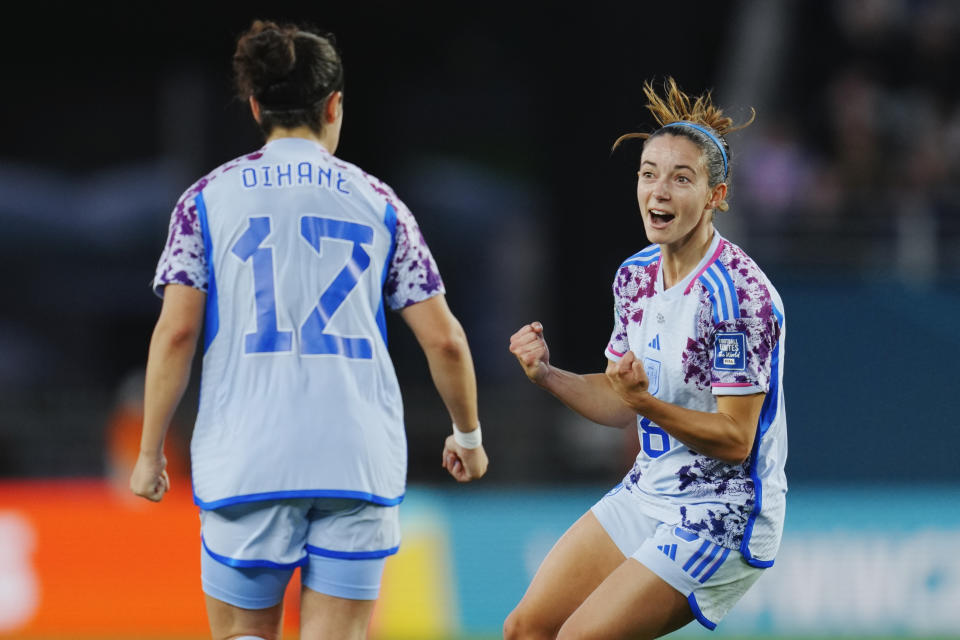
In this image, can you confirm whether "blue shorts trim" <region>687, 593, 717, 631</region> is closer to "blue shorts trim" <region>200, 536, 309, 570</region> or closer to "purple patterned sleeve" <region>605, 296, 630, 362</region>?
"purple patterned sleeve" <region>605, 296, 630, 362</region>

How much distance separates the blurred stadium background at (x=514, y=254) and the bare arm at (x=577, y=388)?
459 centimetres

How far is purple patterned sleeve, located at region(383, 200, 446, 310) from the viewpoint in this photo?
13.7 feet

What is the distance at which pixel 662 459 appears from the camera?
14.0 feet

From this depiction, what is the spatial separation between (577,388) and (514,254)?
42.8ft

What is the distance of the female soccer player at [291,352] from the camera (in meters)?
4.04

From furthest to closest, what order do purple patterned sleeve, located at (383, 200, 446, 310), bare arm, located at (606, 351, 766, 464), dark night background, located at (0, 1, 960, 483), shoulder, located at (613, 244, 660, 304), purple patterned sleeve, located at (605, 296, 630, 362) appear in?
dark night background, located at (0, 1, 960, 483) < purple patterned sleeve, located at (605, 296, 630, 362) < shoulder, located at (613, 244, 660, 304) < purple patterned sleeve, located at (383, 200, 446, 310) < bare arm, located at (606, 351, 766, 464)

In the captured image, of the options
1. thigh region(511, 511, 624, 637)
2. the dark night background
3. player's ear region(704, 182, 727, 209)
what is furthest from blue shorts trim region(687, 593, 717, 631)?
the dark night background

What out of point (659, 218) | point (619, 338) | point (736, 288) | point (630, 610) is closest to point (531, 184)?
point (619, 338)

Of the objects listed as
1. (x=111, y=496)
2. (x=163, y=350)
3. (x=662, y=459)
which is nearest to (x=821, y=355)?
(x=111, y=496)

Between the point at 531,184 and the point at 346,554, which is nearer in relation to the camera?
the point at 346,554

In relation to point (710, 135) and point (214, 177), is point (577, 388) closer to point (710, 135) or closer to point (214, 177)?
point (710, 135)

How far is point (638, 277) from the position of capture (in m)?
4.37

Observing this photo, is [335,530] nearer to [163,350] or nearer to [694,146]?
[163,350]

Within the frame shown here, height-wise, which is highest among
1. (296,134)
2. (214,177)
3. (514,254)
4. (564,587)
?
(296,134)
